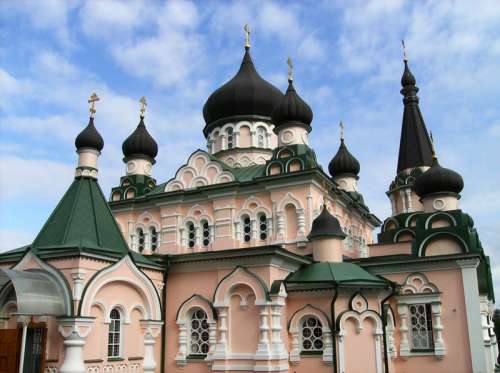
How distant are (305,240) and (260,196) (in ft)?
7.50

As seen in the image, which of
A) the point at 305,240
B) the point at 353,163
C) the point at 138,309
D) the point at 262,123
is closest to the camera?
the point at 138,309

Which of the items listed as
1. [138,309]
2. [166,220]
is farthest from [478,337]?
[166,220]

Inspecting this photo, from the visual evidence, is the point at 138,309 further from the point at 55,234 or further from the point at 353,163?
the point at 353,163

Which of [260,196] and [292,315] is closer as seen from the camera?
[292,315]

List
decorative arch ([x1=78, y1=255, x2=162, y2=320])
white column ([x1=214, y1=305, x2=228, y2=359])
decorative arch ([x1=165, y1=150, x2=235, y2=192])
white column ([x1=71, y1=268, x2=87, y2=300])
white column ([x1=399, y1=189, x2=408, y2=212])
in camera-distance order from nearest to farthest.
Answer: white column ([x1=71, y1=268, x2=87, y2=300]) < decorative arch ([x1=78, y1=255, x2=162, y2=320]) < white column ([x1=214, y1=305, x2=228, y2=359]) < decorative arch ([x1=165, y1=150, x2=235, y2=192]) < white column ([x1=399, y1=189, x2=408, y2=212])

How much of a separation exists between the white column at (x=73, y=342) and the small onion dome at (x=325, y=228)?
6.79m

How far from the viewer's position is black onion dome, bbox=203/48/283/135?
2030 centimetres

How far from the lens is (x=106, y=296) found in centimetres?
1181

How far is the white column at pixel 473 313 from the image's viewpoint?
13.5 meters

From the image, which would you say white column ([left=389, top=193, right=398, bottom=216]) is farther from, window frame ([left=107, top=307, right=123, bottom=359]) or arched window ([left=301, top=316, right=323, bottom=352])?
window frame ([left=107, top=307, right=123, bottom=359])

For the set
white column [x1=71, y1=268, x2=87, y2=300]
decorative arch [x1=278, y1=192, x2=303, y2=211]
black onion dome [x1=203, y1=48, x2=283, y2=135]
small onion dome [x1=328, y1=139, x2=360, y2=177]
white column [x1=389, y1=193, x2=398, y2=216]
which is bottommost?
white column [x1=71, y1=268, x2=87, y2=300]

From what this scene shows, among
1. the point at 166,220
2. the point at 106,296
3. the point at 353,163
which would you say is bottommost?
the point at 106,296

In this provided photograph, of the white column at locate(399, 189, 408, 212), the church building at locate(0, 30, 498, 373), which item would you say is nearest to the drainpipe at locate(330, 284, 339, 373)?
the church building at locate(0, 30, 498, 373)

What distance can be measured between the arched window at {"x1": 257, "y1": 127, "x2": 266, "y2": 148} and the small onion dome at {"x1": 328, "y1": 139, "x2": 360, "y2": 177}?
11.9ft
